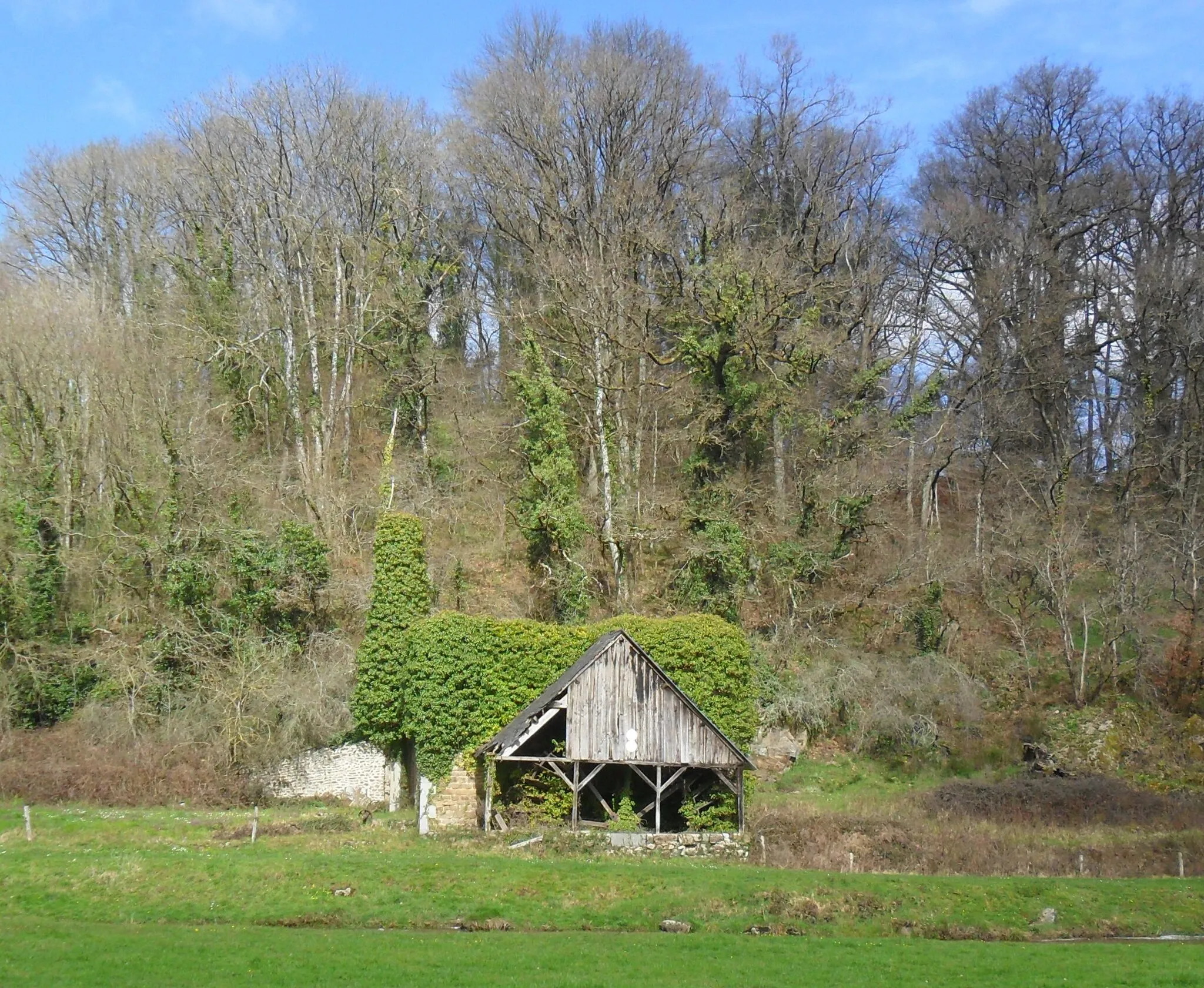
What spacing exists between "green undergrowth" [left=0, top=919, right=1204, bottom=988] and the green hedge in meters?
10.8

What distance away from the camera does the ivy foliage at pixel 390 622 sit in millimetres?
31812

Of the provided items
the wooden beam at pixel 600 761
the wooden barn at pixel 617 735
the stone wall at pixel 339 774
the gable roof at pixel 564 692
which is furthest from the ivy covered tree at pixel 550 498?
the wooden beam at pixel 600 761

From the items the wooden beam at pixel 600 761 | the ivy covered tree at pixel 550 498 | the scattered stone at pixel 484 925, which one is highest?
the ivy covered tree at pixel 550 498

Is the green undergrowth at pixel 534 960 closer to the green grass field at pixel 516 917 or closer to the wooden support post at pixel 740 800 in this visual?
the green grass field at pixel 516 917

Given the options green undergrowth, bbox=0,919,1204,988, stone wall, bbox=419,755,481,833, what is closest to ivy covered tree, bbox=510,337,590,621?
stone wall, bbox=419,755,481,833

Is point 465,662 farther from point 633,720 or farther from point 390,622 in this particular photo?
point 633,720

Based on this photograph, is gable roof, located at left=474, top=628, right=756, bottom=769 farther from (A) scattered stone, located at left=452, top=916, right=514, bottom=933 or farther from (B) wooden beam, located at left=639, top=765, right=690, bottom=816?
(A) scattered stone, located at left=452, top=916, right=514, bottom=933

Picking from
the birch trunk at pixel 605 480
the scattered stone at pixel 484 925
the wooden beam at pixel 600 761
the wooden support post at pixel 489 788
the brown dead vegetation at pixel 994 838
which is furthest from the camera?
the birch trunk at pixel 605 480

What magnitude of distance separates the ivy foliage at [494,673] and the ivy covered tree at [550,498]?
224 inches

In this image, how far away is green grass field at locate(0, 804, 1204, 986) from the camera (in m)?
15.9

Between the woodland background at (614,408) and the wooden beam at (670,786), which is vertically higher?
the woodland background at (614,408)

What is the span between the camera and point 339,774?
32.3 meters

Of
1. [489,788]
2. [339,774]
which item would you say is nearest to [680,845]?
[489,788]

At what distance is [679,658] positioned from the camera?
30.4 metres
